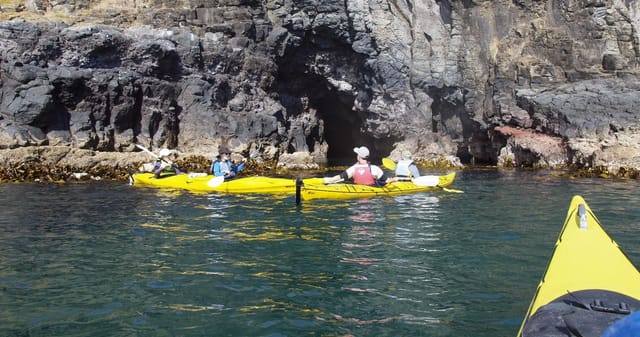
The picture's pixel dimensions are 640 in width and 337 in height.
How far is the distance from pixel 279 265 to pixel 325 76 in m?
22.7

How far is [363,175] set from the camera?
43.0 feet

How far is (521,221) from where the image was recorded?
9.89m

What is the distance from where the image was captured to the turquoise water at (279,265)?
15.9 feet

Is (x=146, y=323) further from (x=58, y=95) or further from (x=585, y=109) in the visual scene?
(x=585, y=109)

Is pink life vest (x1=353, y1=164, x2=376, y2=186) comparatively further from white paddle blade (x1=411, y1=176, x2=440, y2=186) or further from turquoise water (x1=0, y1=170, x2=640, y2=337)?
white paddle blade (x1=411, y1=176, x2=440, y2=186)

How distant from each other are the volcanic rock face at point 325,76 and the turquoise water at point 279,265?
1114cm

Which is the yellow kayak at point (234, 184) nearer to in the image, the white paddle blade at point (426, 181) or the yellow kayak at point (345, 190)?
the yellow kayak at point (345, 190)

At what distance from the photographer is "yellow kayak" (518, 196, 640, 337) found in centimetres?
355

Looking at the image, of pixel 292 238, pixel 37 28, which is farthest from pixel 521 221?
pixel 37 28

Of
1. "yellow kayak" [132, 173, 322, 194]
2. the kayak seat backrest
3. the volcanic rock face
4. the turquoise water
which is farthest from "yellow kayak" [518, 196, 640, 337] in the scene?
the volcanic rock face

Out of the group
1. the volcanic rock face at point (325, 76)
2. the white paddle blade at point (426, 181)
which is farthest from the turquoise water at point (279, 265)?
the volcanic rock face at point (325, 76)

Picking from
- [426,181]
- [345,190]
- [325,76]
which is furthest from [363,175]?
[325,76]

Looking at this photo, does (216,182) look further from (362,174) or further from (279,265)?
(279,265)

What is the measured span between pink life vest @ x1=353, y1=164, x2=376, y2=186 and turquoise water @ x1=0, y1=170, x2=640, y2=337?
67 centimetres
